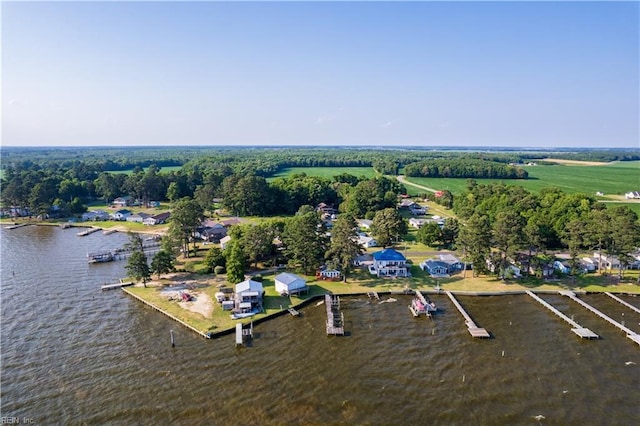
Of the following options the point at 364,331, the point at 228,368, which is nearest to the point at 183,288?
the point at 228,368

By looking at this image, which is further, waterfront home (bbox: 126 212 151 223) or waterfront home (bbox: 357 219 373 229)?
waterfront home (bbox: 126 212 151 223)

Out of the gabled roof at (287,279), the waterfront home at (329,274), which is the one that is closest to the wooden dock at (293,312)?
the gabled roof at (287,279)

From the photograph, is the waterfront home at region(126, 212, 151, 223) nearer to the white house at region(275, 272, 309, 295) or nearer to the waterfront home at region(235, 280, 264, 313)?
the white house at region(275, 272, 309, 295)

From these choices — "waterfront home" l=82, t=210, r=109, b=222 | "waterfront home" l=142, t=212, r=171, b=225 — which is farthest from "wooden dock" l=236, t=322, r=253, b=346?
"waterfront home" l=82, t=210, r=109, b=222

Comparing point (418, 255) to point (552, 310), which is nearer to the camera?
point (552, 310)

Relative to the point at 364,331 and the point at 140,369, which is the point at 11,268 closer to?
the point at 140,369

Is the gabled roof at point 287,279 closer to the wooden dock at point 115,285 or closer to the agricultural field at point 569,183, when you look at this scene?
the wooden dock at point 115,285
